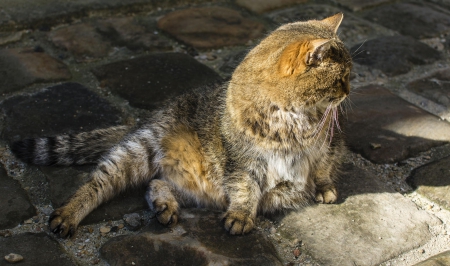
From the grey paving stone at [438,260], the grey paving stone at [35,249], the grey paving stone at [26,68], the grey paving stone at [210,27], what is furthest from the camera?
the grey paving stone at [210,27]

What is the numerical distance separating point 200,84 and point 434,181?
183cm

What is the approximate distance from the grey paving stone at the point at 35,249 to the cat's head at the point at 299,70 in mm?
1309

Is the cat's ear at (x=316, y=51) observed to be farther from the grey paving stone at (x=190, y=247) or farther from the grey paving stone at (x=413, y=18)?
the grey paving stone at (x=413, y=18)

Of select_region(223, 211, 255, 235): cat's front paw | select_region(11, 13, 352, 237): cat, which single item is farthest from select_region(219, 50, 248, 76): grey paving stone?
select_region(223, 211, 255, 235): cat's front paw

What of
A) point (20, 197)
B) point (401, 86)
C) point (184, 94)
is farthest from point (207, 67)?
point (20, 197)

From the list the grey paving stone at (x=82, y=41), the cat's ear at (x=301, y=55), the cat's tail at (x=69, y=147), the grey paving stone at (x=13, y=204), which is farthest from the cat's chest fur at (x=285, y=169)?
the grey paving stone at (x=82, y=41)

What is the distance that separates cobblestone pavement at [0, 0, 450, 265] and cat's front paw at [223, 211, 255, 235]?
57 millimetres

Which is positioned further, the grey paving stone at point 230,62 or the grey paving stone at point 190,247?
the grey paving stone at point 230,62

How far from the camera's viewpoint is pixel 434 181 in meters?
3.47

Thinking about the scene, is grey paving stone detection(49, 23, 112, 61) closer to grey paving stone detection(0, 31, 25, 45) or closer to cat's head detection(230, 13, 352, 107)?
grey paving stone detection(0, 31, 25, 45)

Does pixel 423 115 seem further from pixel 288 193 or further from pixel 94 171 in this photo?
pixel 94 171

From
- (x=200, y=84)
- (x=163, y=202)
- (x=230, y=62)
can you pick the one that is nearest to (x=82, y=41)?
(x=200, y=84)

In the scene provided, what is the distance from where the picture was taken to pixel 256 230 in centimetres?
309

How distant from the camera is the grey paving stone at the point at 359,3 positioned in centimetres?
553
